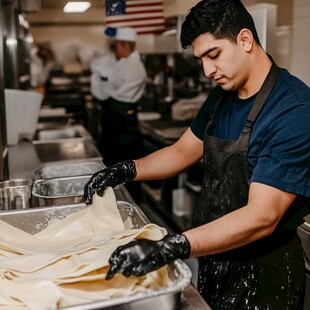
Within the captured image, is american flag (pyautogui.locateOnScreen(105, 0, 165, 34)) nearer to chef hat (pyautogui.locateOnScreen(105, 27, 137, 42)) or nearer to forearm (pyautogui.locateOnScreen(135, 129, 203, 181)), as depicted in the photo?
chef hat (pyautogui.locateOnScreen(105, 27, 137, 42))

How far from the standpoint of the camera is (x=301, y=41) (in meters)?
2.97

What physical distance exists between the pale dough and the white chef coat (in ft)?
12.7

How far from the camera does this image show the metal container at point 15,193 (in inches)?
89.6

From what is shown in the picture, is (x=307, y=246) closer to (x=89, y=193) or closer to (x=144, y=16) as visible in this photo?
(x=89, y=193)

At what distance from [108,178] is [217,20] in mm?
778

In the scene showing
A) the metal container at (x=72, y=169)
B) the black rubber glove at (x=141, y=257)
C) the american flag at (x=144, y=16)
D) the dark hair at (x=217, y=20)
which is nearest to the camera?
the black rubber glove at (x=141, y=257)

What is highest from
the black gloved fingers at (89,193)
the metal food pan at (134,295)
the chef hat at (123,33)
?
the chef hat at (123,33)

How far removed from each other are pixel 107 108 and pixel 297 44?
116 inches

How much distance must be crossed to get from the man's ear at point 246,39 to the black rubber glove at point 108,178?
73 cm

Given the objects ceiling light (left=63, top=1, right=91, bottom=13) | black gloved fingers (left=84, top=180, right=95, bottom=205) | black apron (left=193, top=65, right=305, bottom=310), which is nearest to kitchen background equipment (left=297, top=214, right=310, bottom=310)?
black apron (left=193, top=65, right=305, bottom=310)

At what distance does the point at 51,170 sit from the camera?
2.69 meters

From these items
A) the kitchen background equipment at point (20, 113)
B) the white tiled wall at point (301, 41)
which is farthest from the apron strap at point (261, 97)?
the kitchen background equipment at point (20, 113)

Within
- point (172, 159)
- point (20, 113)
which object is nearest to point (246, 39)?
point (172, 159)

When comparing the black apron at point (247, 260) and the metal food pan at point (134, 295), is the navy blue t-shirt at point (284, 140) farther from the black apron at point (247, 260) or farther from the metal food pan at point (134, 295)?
the metal food pan at point (134, 295)
